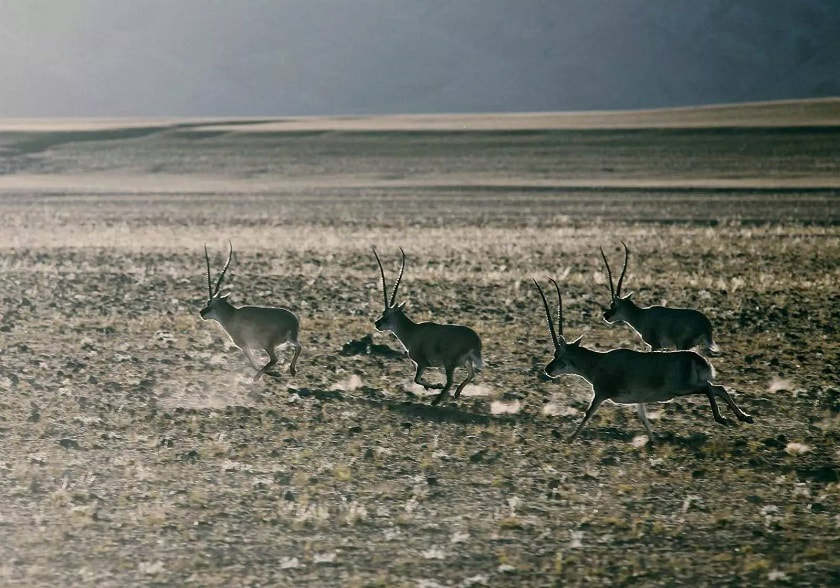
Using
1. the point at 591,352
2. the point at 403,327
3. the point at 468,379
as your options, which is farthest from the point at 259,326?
the point at 591,352

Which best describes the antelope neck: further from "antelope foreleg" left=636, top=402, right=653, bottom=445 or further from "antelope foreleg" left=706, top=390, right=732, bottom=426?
"antelope foreleg" left=706, top=390, right=732, bottom=426

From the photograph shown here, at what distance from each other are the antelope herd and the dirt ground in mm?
394

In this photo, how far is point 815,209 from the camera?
44.2 meters

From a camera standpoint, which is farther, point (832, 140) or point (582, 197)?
Answer: point (832, 140)

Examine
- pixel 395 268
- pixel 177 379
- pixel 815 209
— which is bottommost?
pixel 177 379

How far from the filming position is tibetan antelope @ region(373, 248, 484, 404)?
520 inches

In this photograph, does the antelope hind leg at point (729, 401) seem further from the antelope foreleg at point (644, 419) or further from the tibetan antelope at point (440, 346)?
the tibetan antelope at point (440, 346)

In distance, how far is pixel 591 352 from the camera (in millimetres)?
11953

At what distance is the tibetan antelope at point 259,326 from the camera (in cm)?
1446

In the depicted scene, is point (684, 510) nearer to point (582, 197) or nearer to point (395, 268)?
point (395, 268)

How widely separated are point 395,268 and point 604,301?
22.4 feet

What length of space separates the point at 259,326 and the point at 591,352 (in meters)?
4.25

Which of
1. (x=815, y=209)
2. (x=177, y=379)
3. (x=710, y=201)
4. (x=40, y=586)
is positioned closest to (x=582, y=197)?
(x=710, y=201)

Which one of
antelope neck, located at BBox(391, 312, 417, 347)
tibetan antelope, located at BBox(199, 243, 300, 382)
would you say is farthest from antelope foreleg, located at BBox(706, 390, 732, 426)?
tibetan antelope, located at BBox(199, 243, 300, 382)
